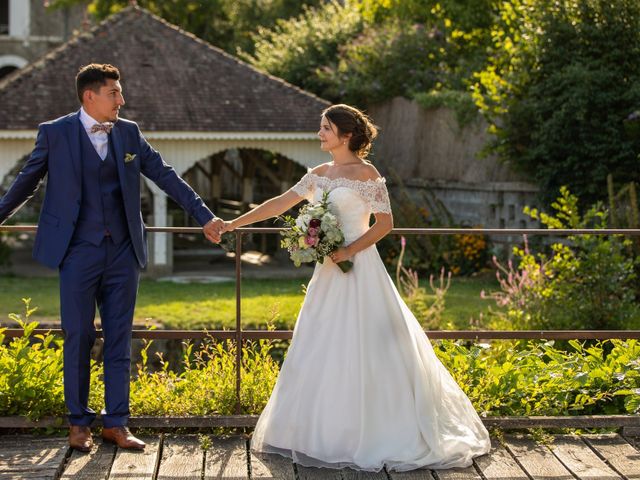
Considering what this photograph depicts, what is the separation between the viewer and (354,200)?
19.3 ft

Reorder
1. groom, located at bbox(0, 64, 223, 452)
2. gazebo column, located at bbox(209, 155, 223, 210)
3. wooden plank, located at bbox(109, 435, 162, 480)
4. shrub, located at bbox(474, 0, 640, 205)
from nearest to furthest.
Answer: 1. wooden plank, located at bbox(109, 435, 162, 480)
2. groom, located at bbox(0, 64, 223, 452)
3. shrub, located at bbox(474, 0, 640, 205)
4. gazebo column, located at bbox(209, 155, 223, 210)

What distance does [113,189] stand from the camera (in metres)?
5.79

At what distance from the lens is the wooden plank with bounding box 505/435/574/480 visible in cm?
550

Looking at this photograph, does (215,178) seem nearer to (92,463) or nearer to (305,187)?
(305,187)

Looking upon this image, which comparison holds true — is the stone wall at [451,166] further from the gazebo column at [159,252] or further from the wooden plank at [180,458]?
the wooden plank at [180,458]

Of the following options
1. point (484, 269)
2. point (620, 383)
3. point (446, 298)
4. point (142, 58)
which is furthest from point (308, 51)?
point (620, 383)

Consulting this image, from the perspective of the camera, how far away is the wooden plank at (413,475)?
214 inches

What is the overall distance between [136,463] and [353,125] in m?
2.04

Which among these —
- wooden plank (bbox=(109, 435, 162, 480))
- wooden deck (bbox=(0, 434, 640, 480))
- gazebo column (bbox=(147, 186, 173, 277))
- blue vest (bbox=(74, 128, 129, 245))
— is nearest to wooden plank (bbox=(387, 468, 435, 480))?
wooden deck (bbox=(0, 434, 640, 480))

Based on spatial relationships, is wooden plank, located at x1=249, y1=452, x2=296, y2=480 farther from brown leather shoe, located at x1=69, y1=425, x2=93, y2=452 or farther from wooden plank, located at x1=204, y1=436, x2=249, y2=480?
brown leather shoe, located at x1=69, y1=425, x2=93, y2=452

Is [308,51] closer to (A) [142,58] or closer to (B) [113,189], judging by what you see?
(A) [142,58]

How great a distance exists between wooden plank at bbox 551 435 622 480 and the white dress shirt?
2.81m

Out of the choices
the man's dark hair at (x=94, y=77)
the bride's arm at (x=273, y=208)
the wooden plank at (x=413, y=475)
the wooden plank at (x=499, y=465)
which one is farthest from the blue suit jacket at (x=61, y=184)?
the wooden plank at (x=499, y=465)

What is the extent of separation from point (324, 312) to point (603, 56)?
39.9 feet
